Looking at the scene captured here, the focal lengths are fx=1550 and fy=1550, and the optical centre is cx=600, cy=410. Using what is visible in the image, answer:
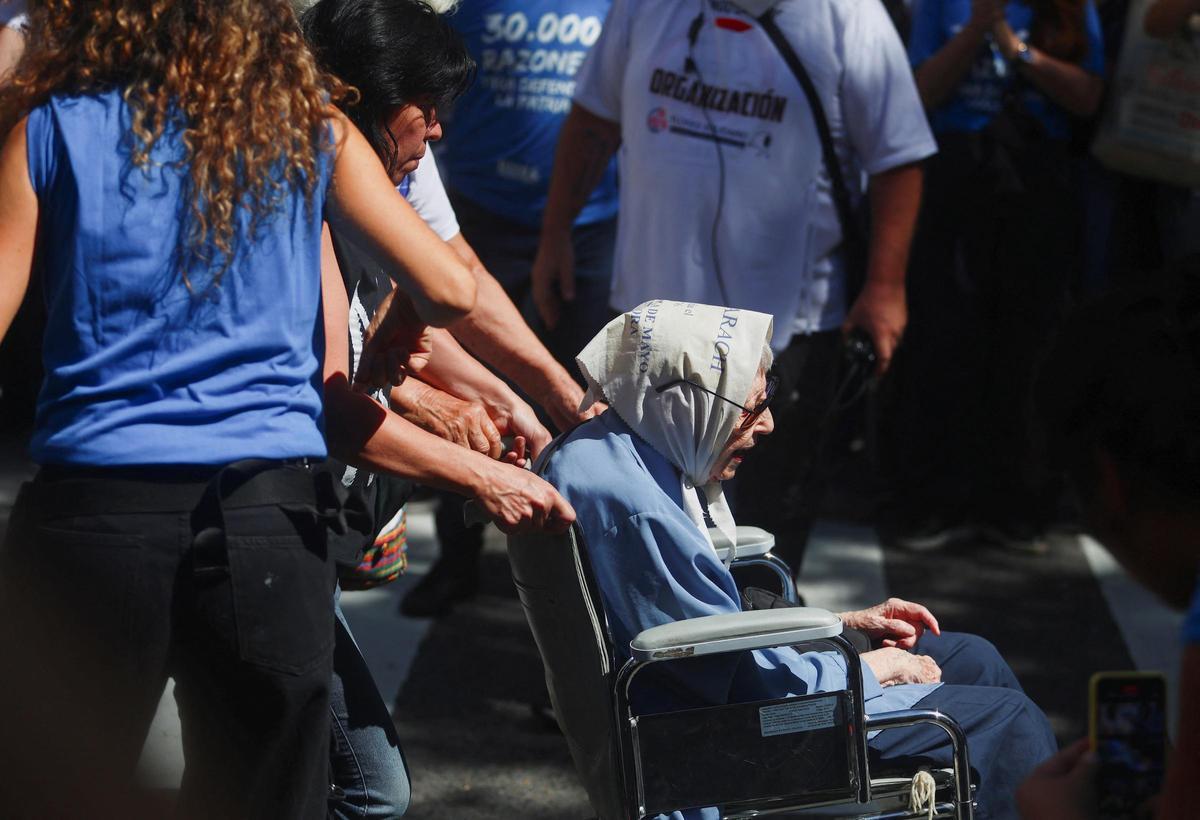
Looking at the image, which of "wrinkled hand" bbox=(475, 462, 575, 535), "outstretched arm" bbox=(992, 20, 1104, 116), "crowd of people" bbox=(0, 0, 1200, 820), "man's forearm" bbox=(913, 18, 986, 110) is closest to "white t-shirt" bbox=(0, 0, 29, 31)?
"crowd of people" bbox=(0, 0, 1200, 820)

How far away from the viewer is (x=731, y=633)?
2.52 m

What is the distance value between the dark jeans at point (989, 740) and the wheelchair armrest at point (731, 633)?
0.35 meters

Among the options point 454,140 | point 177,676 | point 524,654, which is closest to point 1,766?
point 177,676

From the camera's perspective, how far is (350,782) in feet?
9.09

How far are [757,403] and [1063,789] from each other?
116cm

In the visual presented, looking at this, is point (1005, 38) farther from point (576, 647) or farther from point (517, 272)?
point (576, 647)

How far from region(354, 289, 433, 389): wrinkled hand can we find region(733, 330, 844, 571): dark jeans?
5.50 ft

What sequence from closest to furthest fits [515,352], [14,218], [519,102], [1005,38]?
1. [14,218]
2. [515,352]
3. [519,102]
4. [1005,38]

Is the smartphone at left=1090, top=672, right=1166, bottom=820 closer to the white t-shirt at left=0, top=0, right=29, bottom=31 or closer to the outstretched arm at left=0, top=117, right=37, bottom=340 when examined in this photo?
the outstretched arm at left=0, top=117, right=37, bottom=340

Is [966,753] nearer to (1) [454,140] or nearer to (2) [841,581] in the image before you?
(2) [841,581]

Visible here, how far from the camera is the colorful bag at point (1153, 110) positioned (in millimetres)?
5238

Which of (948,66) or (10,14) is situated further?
(948,66)

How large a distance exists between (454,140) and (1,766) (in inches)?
132

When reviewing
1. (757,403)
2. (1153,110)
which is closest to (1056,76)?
(1153,110)
